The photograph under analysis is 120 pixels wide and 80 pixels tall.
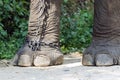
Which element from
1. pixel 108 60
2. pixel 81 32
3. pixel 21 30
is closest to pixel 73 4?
pixel 81 32

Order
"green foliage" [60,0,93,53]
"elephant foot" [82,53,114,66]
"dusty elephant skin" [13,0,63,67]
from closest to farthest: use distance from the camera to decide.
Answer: "elephant foot" [82,53,114,66] → "dusty elephant skin" [13,0,63,67] → "green foliage" [60,0,93,53]

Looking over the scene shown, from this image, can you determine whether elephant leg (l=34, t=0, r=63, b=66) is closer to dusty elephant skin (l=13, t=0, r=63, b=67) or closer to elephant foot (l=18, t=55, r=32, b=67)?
dusty elephant skin (l=13, t=0, r=63, b=67)

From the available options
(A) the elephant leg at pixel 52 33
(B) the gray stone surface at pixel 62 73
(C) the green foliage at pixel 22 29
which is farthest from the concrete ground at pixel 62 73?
(C) the green foliage at pixel 22 29

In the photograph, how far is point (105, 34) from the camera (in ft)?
10.6

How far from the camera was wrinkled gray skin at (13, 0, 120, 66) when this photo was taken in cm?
311

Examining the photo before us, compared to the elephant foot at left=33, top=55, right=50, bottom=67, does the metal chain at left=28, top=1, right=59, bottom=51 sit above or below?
above

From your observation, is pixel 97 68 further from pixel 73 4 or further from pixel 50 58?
pixel 73 4

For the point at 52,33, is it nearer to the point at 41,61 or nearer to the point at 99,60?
the point at 41,61

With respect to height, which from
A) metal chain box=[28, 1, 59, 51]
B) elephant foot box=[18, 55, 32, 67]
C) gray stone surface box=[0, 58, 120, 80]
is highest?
metal chain box=[28, 1, 59, 51]

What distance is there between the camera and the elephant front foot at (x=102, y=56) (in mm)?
3045

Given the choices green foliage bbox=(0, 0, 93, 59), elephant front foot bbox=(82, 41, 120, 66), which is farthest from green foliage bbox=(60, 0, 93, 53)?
elephant front foot bbox=(82, 41, 120, 66)

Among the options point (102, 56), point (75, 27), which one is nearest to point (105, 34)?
point (102, 56)

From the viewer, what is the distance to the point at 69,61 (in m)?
3.39

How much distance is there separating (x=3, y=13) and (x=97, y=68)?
1.71 m
